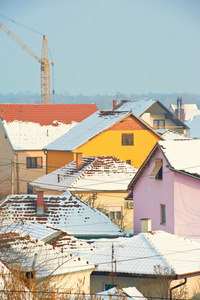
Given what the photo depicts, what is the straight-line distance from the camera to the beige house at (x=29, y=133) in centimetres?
5594

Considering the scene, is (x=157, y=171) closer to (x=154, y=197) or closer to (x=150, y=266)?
(x=154, y=197)

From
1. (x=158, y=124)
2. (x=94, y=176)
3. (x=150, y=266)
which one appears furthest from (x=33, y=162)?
(x=150, y=266)

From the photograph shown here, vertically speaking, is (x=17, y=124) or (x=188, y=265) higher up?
(x=17, y=124)

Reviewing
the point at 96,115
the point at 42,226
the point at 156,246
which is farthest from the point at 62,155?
the point at 156,246

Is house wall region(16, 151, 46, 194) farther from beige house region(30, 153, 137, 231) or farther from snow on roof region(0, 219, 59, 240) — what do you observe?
snow on roof region(0, 219, 59, 240)

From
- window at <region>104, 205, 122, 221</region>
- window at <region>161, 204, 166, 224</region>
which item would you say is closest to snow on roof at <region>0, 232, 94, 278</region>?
window at <region>161, 204, 166, 224</region>

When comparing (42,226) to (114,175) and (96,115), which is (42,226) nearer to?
(114,175)

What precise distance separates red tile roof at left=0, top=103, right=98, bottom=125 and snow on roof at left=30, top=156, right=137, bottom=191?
2042 centimetres

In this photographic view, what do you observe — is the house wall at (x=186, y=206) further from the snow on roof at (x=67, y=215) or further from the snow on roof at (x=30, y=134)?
the snow on roof at (x=30, y=134)

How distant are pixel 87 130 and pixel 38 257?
96.6 ft

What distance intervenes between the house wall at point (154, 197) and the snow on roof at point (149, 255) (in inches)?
207

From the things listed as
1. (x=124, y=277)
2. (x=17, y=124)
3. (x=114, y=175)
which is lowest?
(x=124, y=277)

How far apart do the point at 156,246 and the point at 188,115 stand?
128180 millimetres

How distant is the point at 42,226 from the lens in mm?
24484
